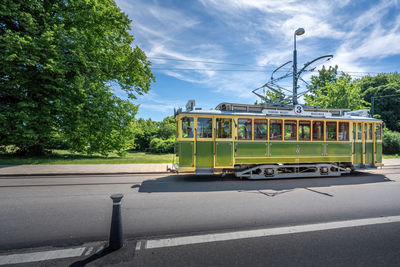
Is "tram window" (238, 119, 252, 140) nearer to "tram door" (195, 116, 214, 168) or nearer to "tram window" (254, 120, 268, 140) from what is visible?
"tram window" (254, 120, 268, 140)

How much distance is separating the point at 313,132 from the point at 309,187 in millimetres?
3156

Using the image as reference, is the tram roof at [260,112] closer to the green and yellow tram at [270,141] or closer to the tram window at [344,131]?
the green and yellow tram at [270,141]

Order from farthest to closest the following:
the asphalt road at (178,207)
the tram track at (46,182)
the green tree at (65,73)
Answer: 1. the green tree at (65,73)
2. the tram track at (46,182)
3. the asphalt road at (178,207)

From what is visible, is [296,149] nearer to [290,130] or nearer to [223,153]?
[290,130]

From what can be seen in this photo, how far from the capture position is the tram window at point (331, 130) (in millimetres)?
9203

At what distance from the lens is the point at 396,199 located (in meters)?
Answer: 5.64

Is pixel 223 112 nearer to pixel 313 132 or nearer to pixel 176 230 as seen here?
pixel 313 132

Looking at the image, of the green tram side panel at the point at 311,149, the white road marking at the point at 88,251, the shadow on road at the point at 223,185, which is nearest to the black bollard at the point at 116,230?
the white road marking at the point at 88,251

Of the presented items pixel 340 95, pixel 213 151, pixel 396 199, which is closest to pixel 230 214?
pixel 213 151

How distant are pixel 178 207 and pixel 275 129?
5.90 metres

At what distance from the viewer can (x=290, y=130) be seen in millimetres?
8805

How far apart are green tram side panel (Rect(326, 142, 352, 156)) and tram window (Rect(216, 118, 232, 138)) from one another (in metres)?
5.06

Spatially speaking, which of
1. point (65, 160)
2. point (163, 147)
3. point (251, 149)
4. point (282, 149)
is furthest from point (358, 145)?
point (163, 147)

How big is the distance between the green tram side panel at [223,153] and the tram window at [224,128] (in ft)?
1.00
